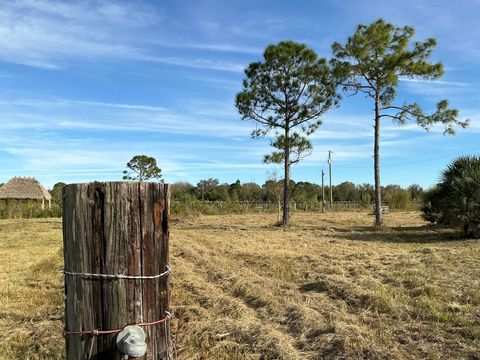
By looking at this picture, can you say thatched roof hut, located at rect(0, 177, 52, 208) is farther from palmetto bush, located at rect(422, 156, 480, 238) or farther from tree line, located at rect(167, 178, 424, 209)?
palmetto bush, located at rect(422, 156, 480, 238)

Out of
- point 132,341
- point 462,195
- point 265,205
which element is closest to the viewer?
point 132,341

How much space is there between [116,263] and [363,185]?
6626 centimetres

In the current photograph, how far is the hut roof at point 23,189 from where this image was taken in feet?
149

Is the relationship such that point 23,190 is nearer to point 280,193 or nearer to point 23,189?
point 23,189

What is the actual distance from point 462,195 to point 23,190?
42.7 m

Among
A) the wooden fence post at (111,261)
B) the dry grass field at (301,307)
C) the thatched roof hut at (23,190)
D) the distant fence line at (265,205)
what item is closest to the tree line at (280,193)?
the distant fence line at (265,205)

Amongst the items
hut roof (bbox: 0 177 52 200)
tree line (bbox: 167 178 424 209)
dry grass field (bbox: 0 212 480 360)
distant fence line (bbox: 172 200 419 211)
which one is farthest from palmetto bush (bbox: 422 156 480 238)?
hut roof (bbox: 0 177 52 200)

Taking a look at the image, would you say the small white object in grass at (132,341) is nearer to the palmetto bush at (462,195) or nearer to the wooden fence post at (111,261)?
the wooden fence post at (111,261)

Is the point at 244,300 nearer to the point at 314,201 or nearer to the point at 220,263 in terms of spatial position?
the point at 220,263

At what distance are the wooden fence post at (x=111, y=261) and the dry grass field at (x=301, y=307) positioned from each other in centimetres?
216

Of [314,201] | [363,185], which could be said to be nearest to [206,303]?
[314,201]

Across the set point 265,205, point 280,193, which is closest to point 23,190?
point 265,205

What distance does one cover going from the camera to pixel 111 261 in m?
2.37

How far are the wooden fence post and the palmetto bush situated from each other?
48.1ft
